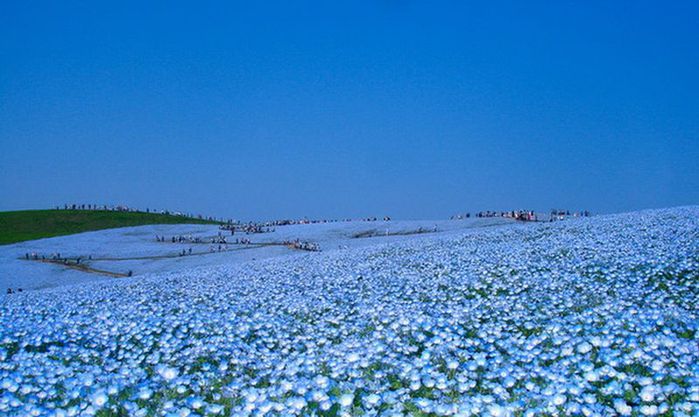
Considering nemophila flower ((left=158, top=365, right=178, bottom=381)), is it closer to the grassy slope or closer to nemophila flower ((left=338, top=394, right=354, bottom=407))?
nemophila flower ((left=338, top=394, right=354, bottom=407))

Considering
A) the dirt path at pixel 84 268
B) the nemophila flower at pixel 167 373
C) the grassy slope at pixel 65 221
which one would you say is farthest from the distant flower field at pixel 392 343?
the grassy slope at pixel 65 221

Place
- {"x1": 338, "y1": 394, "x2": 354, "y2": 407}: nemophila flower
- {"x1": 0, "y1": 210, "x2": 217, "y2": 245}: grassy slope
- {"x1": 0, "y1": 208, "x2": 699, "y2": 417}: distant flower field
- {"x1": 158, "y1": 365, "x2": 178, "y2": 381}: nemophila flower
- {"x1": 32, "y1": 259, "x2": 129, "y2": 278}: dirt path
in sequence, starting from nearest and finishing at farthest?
{"x1": 338, "y1": 394, "x2": 354, "y2": 407}: nemophila flower
{"x1": 0, "y1": 208, "x2": 699, "y2": 417}: distant flower field
{"x1": 158, "y1": 365, "x2": 178, "y2": 381}: nemophila flower
{"x1": 32, "y1": 259, "x2": 129, "y2": 278}: dirt path
{"x1": 0, "y1": 210, "x2": 217, "y2": 245}: grassy slope

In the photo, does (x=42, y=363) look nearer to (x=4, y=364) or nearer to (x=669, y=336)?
(x=4, y=364)

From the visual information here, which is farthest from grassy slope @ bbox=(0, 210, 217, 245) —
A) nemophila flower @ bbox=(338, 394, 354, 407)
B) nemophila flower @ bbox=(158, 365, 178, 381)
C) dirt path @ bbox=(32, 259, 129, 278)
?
nemophila flower @ bbox=(338, 394, 354, 407)

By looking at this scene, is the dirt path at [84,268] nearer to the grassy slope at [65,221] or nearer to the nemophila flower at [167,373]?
the grassy slope at [65,221]

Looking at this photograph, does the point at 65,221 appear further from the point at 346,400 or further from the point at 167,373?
the point at 346,400

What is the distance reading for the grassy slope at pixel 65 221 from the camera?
68312 mm

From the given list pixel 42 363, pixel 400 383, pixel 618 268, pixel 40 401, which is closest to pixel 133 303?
pixel 42 363

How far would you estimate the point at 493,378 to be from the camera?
7938mm

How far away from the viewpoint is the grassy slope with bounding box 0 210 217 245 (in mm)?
68312

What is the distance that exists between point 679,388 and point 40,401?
25.5 feet

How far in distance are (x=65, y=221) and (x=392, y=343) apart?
7450 centimetres

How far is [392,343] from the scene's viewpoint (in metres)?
9.87

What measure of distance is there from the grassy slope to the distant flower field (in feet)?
183
